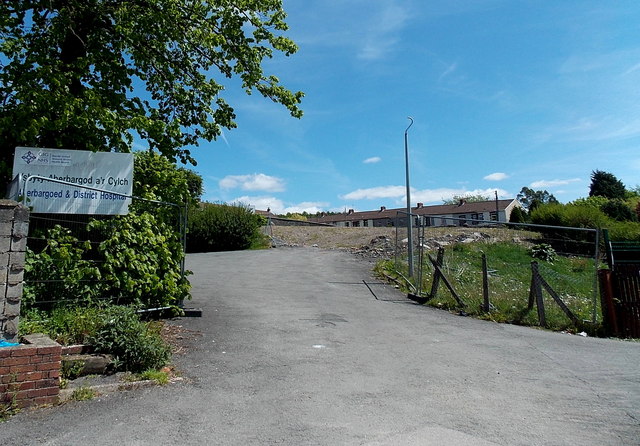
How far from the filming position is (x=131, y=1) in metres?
9.69

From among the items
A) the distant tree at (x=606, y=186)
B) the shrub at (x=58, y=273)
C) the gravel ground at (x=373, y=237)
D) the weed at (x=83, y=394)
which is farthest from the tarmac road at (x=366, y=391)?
the distant tree at (x=606, y=186)

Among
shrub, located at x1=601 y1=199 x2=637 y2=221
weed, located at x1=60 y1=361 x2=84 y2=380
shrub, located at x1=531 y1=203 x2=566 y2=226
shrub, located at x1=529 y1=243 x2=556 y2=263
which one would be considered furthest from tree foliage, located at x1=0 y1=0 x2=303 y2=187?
shrub, located at x1=601 y1=199 x2=637 y2=221

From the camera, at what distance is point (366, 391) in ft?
17.9

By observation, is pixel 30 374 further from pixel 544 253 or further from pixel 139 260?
pixel 544 253

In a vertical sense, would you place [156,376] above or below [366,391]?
above

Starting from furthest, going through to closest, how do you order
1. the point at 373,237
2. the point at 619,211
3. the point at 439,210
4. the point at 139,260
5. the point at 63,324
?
the point at 439,210 → the point at 619,211 → the point at 373,237 → the point at 139,260 → the point at 63,324

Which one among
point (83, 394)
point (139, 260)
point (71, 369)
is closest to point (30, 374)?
point (83, 394)

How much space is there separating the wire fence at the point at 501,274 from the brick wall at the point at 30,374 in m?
Result: 8.53

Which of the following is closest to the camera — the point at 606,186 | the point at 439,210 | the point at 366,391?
the point at 366,391

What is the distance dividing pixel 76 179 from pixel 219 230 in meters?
21.1

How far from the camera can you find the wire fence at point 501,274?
10531mm

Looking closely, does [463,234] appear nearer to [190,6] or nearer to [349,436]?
[190,6]

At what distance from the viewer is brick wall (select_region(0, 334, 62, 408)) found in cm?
457

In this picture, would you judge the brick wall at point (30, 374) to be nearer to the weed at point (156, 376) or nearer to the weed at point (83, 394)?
the weed at point (83, 394)
